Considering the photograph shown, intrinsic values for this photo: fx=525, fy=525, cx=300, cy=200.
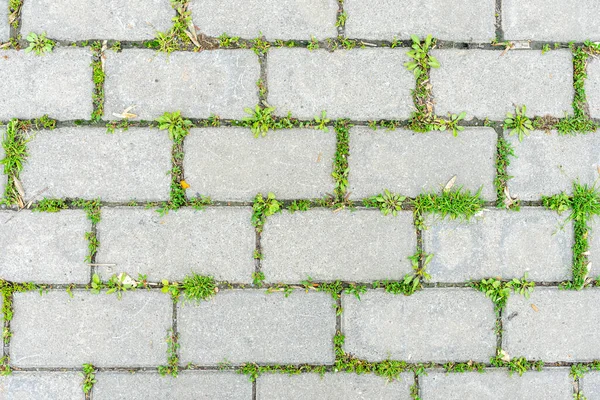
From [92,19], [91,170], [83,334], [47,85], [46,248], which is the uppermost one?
[92,19]

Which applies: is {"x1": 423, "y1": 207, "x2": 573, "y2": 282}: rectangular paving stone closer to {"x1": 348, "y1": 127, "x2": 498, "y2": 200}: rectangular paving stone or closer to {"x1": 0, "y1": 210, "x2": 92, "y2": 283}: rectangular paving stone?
{"x1": 348, "y1": 127, "x2": 498, "y2": 200}: rectangular paving stone

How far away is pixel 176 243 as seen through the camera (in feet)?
8.86

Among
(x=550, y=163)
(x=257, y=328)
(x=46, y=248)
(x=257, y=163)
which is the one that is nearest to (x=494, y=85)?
(x=550, y=163)

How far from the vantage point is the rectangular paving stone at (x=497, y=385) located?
107 inches

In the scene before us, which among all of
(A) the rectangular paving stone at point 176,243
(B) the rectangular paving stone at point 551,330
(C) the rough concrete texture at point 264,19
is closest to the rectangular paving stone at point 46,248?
(A) the rectangular paving stone at point 176,243

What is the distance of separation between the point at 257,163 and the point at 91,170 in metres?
0.85

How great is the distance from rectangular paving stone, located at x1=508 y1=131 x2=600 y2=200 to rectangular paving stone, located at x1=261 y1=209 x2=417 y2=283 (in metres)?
0.65

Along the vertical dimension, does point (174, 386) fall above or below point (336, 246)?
below

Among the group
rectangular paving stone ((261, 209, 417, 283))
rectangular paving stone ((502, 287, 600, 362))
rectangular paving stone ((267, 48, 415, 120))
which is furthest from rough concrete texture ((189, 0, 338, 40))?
rectangular paving stone ((502, 287, 600, 362))

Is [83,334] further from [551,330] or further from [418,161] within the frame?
[551,330]

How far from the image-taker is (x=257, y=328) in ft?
8.86

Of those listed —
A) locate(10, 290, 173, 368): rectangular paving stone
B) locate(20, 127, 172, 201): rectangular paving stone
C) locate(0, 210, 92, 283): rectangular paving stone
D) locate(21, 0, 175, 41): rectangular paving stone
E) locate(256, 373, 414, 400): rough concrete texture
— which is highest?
locate(21, 0, 175, 41): rectangular paving stone

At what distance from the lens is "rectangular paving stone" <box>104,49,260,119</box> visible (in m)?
2.73

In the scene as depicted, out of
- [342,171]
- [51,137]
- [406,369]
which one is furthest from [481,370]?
[51,137]
